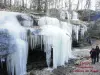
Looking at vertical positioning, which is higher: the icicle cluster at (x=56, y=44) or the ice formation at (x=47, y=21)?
the ice formation at (x=47, y=21)

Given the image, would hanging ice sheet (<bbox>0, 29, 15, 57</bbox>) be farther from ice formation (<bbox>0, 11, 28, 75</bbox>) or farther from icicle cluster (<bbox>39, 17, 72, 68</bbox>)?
icicle cluster (<bbox>39, 17, 72, 68</bbox>)

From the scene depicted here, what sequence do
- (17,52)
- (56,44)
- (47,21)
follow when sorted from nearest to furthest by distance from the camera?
(17,52) → (56,44) → (47,21)

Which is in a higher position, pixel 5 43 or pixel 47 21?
pixel 47 21

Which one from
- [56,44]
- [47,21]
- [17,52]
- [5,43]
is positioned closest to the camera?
[5,43]

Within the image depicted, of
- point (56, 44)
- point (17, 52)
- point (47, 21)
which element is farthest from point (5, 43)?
point (47, 21)

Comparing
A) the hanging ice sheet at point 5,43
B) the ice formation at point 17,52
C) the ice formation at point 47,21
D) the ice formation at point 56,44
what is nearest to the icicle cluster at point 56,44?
the ice formation at point 56,44

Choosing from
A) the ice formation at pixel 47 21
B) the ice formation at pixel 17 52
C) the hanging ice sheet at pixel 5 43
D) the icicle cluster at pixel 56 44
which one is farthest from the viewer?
the ice formation at pixel 47 21

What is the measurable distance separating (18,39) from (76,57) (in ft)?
21.8

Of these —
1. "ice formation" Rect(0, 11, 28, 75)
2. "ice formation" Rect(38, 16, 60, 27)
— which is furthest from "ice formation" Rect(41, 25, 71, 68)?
"ice formation" Rect(38, 16, 60, 27)

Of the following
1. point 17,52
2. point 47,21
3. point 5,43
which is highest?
point 47,21

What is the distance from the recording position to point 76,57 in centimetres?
1758

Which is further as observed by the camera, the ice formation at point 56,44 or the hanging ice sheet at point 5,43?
the ice formation at point 56,44

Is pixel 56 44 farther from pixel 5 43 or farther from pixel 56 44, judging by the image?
pixel 5 43

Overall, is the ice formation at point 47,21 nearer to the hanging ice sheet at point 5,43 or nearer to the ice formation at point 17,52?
the ice formation at point 17,52
